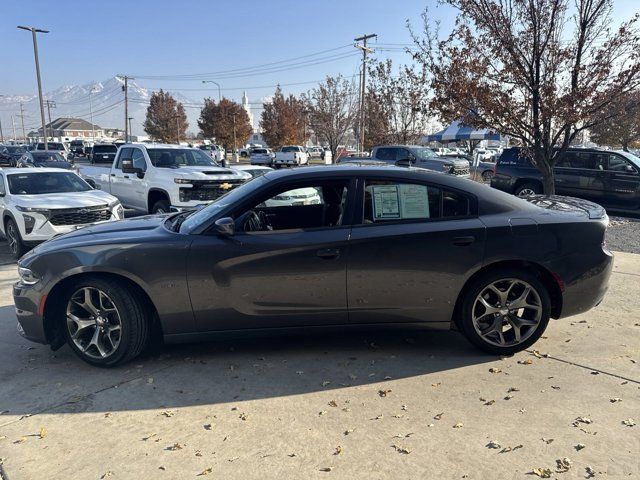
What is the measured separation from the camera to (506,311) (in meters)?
3.90

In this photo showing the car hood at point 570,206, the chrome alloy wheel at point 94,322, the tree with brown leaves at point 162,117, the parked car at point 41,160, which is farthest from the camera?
the tree with brown leaves at point 162,117

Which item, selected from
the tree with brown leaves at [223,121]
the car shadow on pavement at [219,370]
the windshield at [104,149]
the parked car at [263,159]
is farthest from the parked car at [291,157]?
the car shadow on pavement at [219,370]

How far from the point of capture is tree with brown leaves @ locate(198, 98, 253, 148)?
52.3 meters

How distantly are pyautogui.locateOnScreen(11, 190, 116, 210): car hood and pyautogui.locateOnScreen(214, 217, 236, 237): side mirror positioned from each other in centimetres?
543

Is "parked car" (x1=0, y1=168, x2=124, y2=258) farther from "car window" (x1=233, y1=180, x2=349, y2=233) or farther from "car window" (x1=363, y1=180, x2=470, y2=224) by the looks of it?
"car window" (x1=363, y1=180, x2=470, y2=224)

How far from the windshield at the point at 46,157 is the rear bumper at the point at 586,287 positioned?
27166 millimetres

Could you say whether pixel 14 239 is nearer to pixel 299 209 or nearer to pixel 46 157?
pixel 299 209

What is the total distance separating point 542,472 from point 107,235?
349cm

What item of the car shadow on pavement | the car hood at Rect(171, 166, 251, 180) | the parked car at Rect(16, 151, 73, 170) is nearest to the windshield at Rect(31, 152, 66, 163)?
the parked car at Rect(16, 151, 73, 170)

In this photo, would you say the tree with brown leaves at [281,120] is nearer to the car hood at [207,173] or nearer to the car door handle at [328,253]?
the car hood at [207,173]

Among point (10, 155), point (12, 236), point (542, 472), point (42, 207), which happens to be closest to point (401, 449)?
point (542, 472)

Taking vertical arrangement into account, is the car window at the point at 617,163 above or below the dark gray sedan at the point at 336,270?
above

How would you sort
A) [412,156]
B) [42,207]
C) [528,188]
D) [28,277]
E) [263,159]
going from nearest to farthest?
[28,277] < [42,207] < [528,188] < [412,156] < [263,159]

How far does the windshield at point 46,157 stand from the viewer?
25500mm
